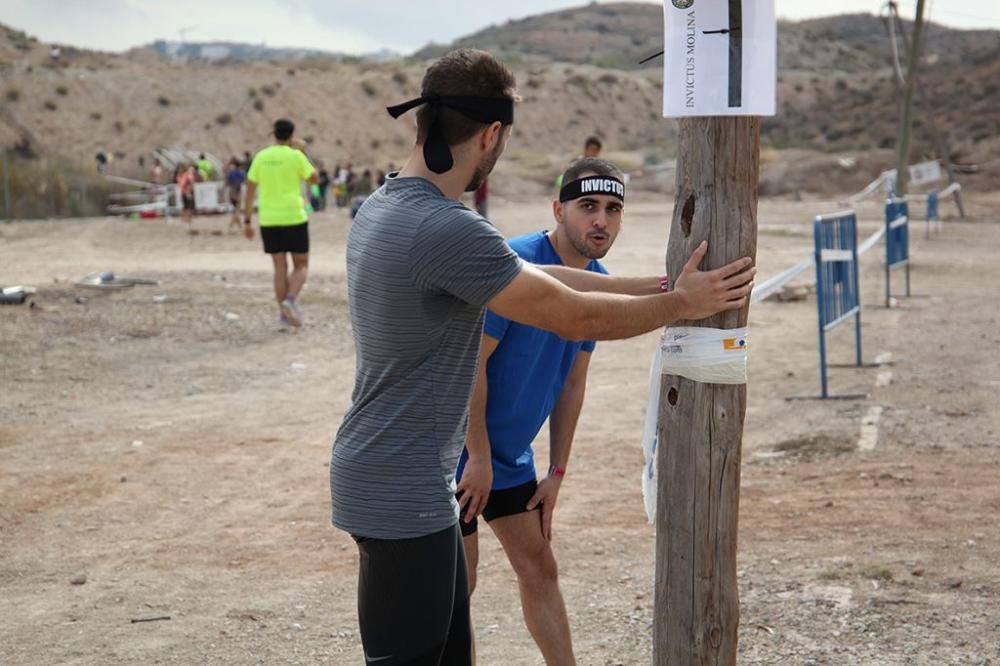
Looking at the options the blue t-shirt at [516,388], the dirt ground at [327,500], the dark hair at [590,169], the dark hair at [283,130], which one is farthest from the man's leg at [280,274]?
the blue t-shirt at [516,388]

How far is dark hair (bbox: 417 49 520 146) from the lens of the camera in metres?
3.25

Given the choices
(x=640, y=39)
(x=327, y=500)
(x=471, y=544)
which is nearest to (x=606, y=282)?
(x=471, y=544)

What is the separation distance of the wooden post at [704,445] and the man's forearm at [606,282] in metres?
0.16

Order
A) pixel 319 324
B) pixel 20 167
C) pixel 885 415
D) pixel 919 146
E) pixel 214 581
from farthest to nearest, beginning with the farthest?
1. pixel 919 146
2. pixel 20 167
3. pixel 319 324
4. pixel 885 415
5. pixel 214 581

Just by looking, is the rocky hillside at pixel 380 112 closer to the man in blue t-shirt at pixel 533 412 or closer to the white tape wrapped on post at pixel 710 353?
the man in blue t-shirt at pixel 533 412

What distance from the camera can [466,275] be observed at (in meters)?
3.13

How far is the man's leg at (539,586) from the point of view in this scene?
14.6 feet

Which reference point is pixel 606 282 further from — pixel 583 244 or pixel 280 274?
pixel 280 274

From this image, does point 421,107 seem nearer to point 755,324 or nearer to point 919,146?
point 755,324

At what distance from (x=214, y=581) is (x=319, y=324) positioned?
8152 mm

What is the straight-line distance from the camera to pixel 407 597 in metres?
3.36

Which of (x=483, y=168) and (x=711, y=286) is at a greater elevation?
(x=483, y=168)

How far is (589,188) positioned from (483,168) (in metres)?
1.14

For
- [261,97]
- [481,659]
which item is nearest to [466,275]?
[481,659]
